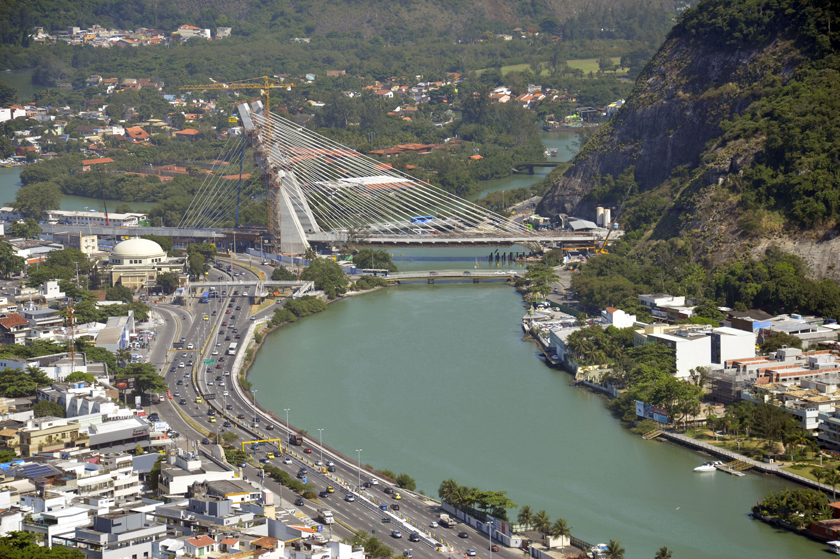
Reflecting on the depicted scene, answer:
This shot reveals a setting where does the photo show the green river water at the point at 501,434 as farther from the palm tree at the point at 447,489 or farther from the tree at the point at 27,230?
the tree at the point at 27,230

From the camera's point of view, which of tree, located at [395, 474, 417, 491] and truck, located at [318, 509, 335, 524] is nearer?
truck, located at [318, 509, 335, 524]

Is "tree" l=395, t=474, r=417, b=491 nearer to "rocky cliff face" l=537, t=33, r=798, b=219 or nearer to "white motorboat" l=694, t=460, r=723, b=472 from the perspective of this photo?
"white motorboat" l=694, t=460, r=723, b=472

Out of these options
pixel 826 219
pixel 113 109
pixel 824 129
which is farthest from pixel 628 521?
pixel 113 109

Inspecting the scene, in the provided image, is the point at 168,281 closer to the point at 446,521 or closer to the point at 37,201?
the point at 37,201

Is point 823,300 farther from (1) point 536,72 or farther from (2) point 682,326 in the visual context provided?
(1) point 536,72

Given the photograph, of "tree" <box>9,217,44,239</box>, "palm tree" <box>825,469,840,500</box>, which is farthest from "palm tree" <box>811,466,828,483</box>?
"tree" <box>9,217,44,239</box>

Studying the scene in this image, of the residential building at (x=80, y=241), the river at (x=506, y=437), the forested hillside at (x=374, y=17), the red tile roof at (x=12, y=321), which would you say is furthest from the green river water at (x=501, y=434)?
the forested hillside at (x=374, y=17)
